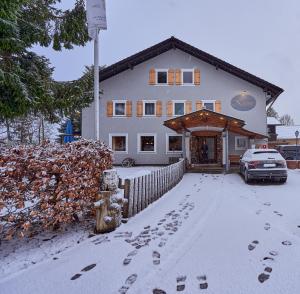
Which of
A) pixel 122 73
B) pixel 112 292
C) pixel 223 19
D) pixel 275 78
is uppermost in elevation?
pixel 275 78

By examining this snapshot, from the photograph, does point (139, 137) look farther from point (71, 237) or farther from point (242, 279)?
point (242, 279)

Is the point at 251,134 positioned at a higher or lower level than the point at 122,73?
lower

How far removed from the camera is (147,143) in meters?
21.0

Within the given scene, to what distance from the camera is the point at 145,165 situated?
2078cm

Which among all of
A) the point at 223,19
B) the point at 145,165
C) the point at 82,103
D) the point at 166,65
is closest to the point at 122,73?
the point at 166,65

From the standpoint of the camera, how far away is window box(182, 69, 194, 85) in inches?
819

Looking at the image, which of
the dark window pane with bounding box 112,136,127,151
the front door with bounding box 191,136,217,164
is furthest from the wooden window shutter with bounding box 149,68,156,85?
the front door with bounding box 191,136,217,164

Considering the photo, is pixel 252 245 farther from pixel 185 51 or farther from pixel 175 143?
pixel 185 51

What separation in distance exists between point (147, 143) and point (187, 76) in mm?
6045

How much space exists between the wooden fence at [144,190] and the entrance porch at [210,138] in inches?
295

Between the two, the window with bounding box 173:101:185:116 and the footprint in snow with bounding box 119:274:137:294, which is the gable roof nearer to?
the window with bounding box 173:101:185:116

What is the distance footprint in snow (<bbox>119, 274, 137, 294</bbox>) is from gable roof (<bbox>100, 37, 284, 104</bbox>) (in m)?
18.7

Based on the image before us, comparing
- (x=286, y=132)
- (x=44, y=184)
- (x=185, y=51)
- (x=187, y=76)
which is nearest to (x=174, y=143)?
(x=187, y=76)

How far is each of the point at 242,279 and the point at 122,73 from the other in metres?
19.6
